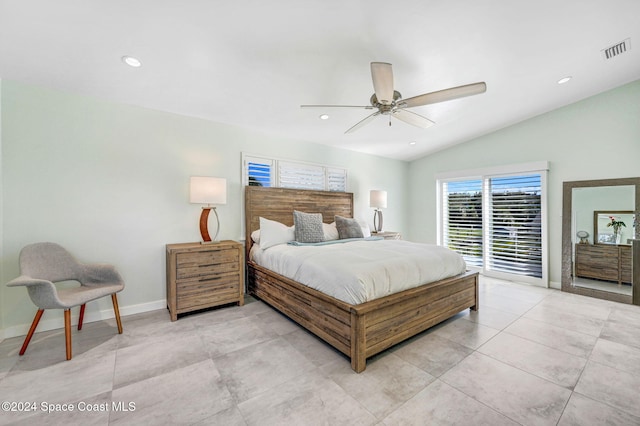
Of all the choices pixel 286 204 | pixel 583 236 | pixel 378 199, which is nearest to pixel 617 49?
pixel 583 236

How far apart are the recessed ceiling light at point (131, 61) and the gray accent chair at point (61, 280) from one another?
1979 mm

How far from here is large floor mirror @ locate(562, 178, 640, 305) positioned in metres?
3.64

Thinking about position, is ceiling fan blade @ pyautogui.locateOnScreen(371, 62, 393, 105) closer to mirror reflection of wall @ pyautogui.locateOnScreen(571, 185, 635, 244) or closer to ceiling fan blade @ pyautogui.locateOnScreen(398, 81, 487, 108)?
ceiling fan blade @ pyautogui.locateOnScreen(398, 81, 487, 108)

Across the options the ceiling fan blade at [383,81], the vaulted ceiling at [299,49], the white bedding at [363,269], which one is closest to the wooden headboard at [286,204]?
the white bedding at [363,269]

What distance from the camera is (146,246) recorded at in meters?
3.24

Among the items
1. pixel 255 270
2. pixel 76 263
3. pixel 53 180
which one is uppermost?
pixel 53 180

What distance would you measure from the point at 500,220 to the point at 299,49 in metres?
4.81

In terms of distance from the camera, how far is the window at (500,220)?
4.50 meters

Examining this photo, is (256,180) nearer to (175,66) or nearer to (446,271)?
(175,66)

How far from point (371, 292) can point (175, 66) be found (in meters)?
2.84

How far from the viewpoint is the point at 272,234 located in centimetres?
366

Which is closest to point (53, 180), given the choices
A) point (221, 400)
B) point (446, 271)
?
point (221, 400)

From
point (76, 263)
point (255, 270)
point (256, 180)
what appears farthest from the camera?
point (256, 180)

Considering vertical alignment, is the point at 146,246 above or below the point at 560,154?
below
